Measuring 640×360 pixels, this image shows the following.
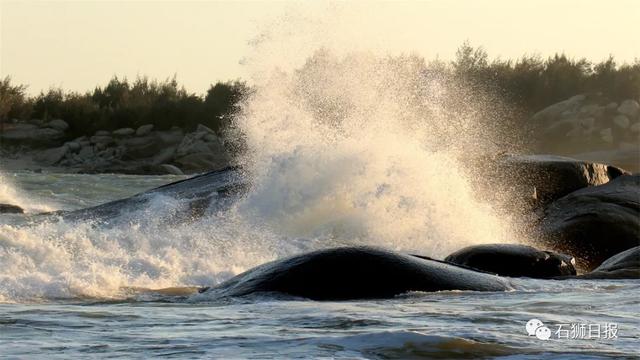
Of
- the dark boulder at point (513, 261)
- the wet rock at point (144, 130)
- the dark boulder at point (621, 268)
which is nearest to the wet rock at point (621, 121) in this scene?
the wet rock at point (144, 130)

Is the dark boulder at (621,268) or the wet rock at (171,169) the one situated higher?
the wet rock at (171,169)

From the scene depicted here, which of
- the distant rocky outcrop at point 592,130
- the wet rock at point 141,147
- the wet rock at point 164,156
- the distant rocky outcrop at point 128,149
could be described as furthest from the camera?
the wet rock at point 141,147

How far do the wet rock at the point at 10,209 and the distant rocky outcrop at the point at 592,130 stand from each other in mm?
16313

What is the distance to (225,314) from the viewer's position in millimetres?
7887

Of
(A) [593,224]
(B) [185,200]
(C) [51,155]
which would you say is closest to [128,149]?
(C) [51,155]

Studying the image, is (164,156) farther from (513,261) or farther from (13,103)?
(513,261)

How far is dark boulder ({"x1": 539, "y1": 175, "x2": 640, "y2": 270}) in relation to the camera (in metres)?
13.9

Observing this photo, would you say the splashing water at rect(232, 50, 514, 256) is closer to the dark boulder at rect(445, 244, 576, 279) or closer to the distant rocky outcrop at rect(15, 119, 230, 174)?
the dark boulder at rect(445, 244, 576, 279)

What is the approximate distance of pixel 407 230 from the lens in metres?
14.7

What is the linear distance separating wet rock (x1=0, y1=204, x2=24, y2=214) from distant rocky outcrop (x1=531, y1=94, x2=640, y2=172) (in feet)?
53.5

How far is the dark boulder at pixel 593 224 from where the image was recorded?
Result: 45.5ft

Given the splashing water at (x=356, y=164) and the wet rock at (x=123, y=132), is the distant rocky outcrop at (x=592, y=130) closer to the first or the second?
the wet rock at (x=123, y=132)

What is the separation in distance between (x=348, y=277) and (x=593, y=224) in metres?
5.87

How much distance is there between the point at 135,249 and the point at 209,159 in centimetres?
2415
